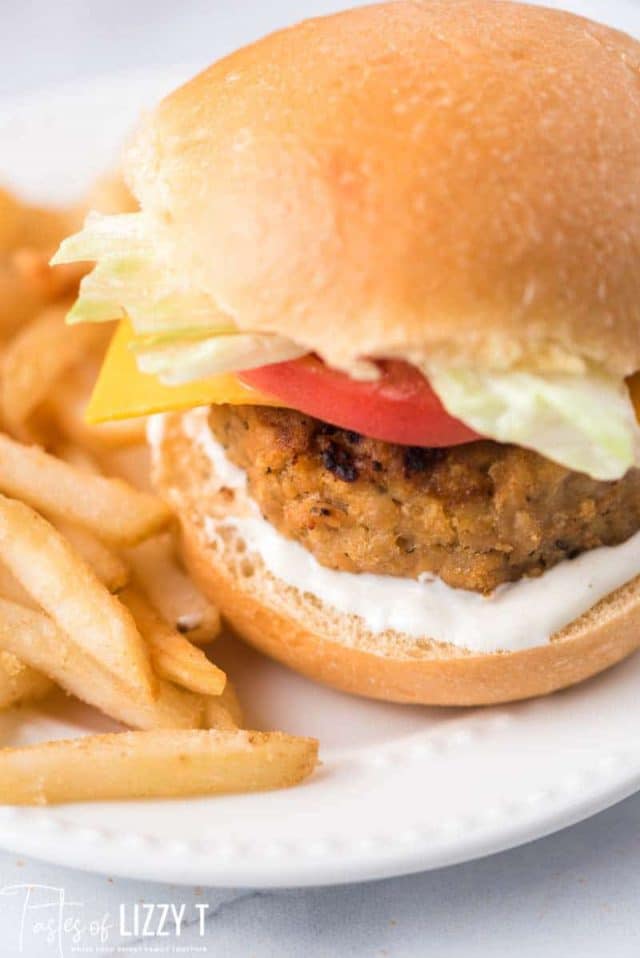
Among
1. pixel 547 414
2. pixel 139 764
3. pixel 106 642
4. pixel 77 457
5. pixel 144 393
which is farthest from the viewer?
pixel 77 457

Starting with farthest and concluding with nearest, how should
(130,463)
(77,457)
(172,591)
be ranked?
Result: (130,463) → (77,457) → (172,591)

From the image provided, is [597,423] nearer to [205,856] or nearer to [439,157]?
[439,157]

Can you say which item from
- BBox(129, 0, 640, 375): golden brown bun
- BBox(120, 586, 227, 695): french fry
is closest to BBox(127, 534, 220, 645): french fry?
BBox(120, 586, 227, 695): french fry

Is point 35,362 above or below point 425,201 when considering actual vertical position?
below

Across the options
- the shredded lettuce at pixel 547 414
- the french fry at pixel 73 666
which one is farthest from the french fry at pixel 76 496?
the shredded lettuce at pixel 547 414

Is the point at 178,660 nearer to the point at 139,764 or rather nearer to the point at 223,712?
the point at 223,712

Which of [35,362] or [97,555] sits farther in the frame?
[35,362]

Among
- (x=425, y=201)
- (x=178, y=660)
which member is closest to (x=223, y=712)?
(x=178, y=660)
